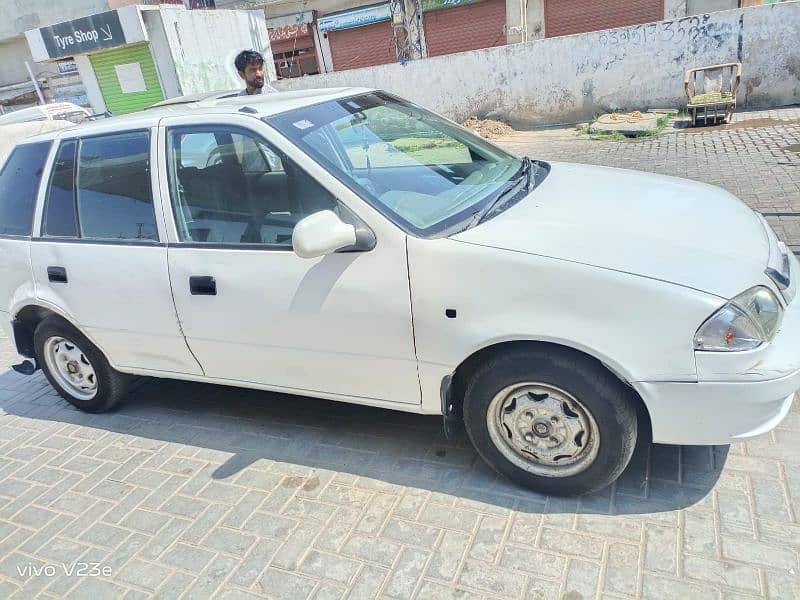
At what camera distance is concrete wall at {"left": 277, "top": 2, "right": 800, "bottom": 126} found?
482 inches

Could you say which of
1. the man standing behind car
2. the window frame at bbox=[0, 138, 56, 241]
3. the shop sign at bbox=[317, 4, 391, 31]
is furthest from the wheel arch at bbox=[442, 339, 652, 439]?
the shop sign at bbox=[317, 4, 391, 31]

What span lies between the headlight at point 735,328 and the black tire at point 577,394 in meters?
0.38

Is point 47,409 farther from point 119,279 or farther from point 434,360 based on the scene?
point 434,360

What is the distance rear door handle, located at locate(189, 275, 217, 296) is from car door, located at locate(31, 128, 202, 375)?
0.60ft

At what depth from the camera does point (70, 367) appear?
4.11m

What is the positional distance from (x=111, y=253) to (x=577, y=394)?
2670 mm

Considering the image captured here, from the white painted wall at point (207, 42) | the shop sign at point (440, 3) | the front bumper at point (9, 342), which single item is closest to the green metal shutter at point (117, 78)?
the white painted wall at point (207, 42)

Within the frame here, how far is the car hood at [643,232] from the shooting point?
235 centimetres

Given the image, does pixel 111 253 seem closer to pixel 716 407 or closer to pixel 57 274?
pixel 57 274

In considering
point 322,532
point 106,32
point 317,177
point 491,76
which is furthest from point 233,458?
Answer: point 106,32

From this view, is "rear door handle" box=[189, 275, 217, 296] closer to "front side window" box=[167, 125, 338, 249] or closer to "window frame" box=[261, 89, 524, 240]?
"front side window" box=[167, 125, 338, 249]

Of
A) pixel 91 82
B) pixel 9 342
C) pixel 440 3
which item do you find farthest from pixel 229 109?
pixel 440 3

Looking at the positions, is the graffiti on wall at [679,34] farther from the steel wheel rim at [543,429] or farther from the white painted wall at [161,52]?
the steel wheel rim at [543,429]

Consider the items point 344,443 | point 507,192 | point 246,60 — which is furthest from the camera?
point 246,60
